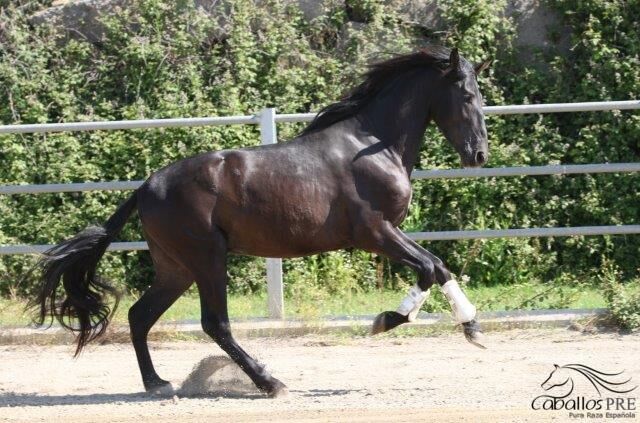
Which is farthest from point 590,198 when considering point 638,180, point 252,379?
point 252,379

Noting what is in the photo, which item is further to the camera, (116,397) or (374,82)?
(374,82)

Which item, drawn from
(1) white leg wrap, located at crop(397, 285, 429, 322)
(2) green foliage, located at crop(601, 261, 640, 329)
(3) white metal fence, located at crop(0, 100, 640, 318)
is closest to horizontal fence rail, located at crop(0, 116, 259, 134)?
(3) white metal fence, located at crop(0, 100, 640, 318)

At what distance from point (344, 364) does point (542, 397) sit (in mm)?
1828

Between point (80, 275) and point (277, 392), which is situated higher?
point (80, 275)

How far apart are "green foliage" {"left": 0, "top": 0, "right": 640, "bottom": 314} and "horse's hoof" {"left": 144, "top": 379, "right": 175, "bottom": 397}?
124 inches

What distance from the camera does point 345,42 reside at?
39.1 feet

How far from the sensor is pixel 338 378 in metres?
7.01

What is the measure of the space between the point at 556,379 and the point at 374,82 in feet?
7.24

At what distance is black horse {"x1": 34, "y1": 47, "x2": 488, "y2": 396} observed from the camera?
652cm

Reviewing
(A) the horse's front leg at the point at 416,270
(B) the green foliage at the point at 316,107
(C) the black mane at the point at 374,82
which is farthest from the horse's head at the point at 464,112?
(B) the green foliage at the point at 316,107

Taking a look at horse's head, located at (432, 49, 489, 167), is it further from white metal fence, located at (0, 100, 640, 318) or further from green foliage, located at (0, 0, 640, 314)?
green foliage, located at (0, 0, 640, 314)

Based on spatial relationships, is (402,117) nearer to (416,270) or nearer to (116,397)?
(416,270)

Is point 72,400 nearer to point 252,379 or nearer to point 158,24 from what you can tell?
point 252,379

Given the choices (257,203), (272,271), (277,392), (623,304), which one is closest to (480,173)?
(623,304)
